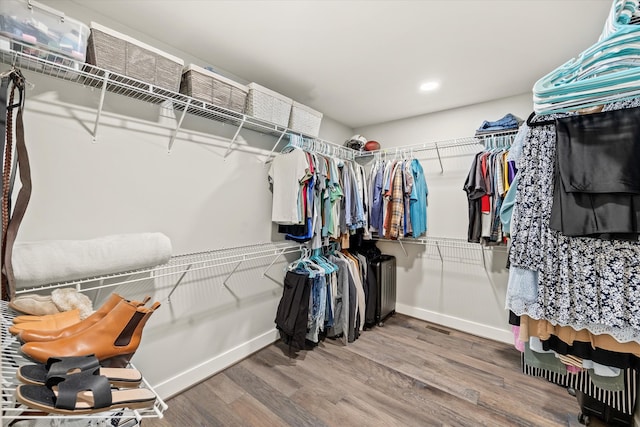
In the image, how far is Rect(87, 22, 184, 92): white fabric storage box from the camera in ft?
4.38

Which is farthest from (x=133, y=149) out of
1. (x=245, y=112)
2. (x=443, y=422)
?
(x=443, y=422)

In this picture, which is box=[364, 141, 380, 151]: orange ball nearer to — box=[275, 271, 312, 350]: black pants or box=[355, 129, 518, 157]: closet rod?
box=[355, 129, 518, 157]: closet rod

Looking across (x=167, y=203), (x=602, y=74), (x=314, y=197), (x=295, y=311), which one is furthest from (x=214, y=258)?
(x=602, y=74)

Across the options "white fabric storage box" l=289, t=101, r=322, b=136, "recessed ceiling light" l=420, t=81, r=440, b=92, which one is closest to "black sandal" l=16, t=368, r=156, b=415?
"white fabric storage box" l=289, t=101, r=322, b=136

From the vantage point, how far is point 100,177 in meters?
1.53

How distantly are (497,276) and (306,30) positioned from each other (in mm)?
2723

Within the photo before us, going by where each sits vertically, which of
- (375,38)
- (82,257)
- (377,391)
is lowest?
(377,391)

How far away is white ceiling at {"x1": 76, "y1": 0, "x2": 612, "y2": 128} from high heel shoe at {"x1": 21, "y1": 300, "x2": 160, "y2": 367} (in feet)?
5.15

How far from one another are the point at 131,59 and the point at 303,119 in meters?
1.29

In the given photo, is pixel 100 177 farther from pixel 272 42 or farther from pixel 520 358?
pixel 520 358

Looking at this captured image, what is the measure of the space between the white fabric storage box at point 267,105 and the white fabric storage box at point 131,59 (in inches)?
19.8

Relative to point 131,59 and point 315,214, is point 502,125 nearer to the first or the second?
point 315,214

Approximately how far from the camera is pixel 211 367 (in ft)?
6.74

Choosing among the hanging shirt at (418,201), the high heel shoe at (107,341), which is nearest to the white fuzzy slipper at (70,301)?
the high heel shoe at (107,341)
